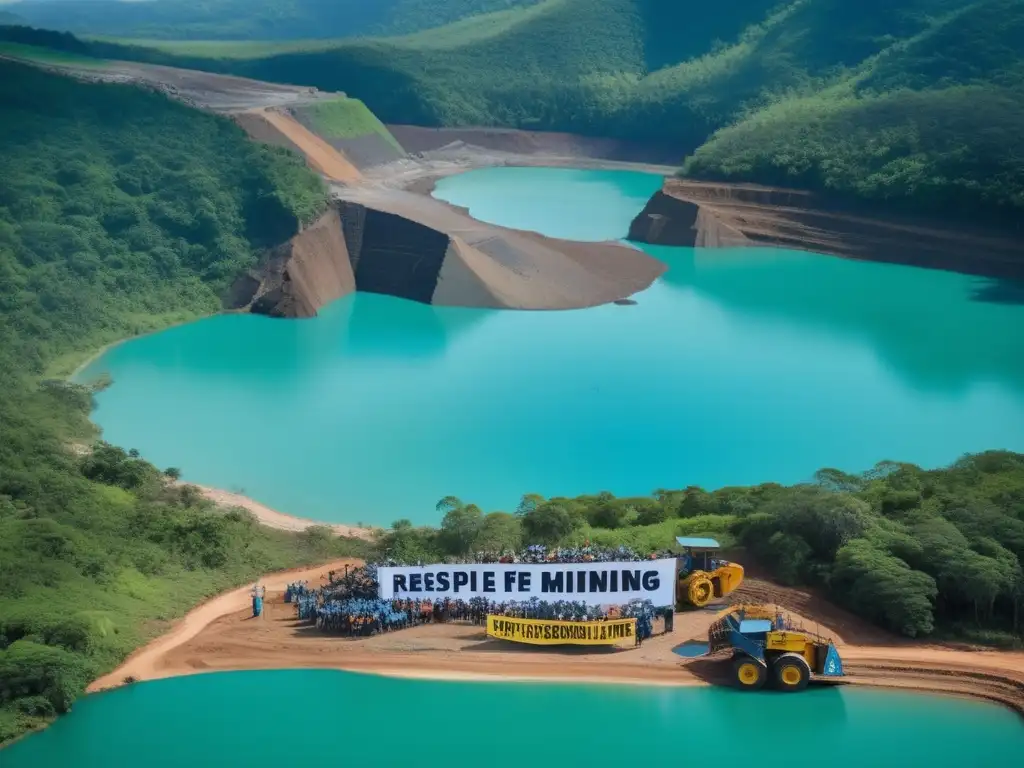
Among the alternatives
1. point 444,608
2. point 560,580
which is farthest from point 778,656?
point 444,608

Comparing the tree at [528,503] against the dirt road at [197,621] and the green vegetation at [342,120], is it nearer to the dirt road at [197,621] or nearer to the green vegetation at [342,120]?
the dirt road at [197,621]

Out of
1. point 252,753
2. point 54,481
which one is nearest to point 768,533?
point 252,753

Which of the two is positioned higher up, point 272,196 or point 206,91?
point 206,91

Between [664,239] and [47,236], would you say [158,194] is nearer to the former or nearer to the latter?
[47,236]

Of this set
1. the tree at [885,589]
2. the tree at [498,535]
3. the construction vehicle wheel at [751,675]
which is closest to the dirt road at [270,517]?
the tree at [498,535]

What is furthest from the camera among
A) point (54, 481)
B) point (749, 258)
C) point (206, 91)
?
point (206, 91)

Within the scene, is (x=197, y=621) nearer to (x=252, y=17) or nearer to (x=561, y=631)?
(x=561, y=631)
